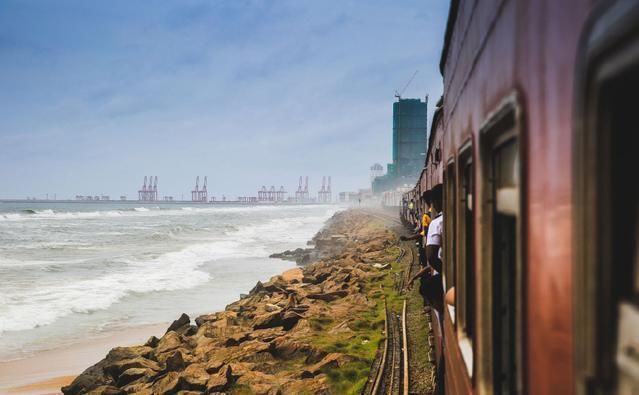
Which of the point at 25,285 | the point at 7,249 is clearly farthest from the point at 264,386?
the point at 7,249

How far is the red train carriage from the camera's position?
0.90m

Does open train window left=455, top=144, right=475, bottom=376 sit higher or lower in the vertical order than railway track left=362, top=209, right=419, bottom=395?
higher

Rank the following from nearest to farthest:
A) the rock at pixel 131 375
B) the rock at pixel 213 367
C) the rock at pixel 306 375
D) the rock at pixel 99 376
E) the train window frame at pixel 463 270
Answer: the train window frame at pixel 463 270 → the rock at pixel 306 375 → the rock at pixel 213 367 → the rock at pixel 131 375 → the rock at pixel 99 376

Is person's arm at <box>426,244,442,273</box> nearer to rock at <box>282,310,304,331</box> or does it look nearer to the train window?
the train window

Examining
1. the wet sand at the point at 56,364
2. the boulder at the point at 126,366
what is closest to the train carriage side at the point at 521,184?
the boulder at the point at 126,366

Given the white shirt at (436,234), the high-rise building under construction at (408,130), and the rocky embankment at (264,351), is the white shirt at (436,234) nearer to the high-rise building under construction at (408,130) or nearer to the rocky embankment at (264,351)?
the rocky embankment at (264,351)

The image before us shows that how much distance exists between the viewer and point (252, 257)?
3042 centimetres

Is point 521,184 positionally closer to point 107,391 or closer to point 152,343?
point 107,391

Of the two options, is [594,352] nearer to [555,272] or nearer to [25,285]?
[555,272]

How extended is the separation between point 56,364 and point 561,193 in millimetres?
12748

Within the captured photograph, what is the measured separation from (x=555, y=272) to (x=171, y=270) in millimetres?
25160

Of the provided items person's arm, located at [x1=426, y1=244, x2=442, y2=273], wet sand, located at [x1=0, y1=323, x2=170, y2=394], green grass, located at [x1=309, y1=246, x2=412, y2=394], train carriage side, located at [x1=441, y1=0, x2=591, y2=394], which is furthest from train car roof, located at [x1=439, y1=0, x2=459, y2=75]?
wet sand, located at [x1=0, y1=323, x2=170, y2=394]

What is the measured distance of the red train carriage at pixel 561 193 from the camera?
2.95 feet

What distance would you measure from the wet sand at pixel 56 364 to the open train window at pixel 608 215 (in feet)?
35.9
